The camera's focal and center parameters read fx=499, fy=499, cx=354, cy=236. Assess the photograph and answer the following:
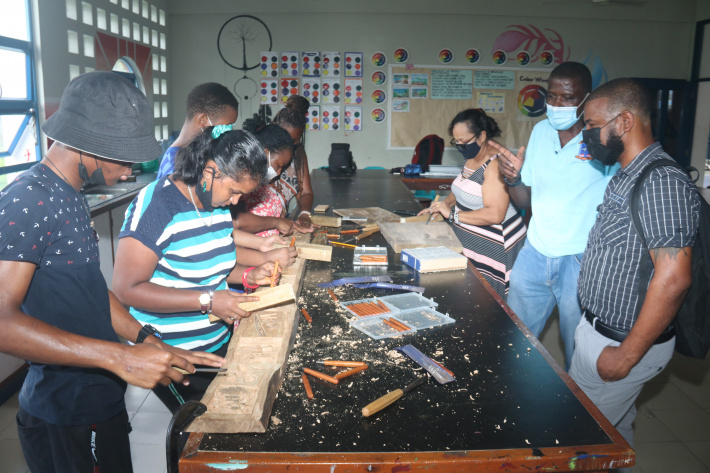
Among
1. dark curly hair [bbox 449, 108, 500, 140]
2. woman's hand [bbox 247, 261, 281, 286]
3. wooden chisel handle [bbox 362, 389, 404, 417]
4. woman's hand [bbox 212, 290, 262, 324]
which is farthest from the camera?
dark curly hair [bbox 449, 108, 500, 140]

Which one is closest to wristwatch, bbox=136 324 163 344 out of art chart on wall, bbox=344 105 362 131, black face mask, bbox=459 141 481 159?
black face mask, bbox=459 141 481 159

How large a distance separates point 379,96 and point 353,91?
40cm

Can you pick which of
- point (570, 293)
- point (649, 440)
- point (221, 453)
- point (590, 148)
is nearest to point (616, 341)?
point (570, 293)

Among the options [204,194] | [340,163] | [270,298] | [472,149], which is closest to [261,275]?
[270,298]

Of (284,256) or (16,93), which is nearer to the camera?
(284,256)

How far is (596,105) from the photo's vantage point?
1916 millimetres

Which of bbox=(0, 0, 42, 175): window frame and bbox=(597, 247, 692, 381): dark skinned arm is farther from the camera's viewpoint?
bbox=(0, 0, 42, 175): window frame

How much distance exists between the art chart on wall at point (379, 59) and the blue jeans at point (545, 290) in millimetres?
5400

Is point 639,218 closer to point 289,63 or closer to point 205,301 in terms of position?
point 205,301

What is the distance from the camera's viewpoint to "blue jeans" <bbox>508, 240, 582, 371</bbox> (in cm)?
240

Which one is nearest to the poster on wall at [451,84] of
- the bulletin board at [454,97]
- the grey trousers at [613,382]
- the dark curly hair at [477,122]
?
the bulletin board at [454,97]

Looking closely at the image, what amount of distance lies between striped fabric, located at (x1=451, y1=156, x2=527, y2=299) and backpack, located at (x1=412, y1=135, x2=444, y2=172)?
4128mm

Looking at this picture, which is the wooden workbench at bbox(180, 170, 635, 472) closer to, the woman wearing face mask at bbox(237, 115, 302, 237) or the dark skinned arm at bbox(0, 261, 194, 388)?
the dark skinned arm at bbox(0, 261, 194, 388)

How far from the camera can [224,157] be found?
67.1 inches
